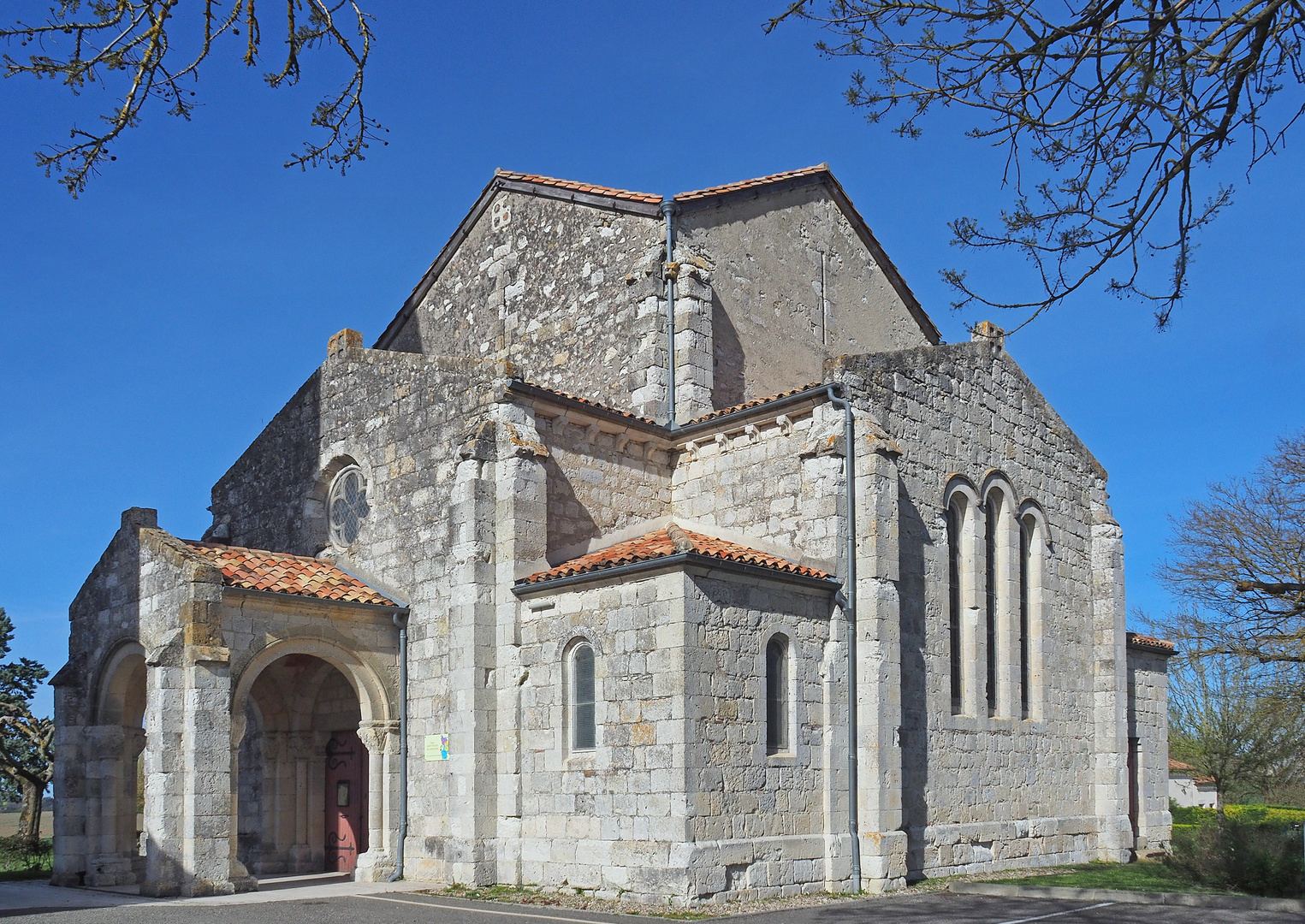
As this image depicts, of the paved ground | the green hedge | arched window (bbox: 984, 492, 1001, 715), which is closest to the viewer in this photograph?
the paved ground

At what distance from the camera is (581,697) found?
581 inches

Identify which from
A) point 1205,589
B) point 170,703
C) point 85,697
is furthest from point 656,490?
point 1205,589

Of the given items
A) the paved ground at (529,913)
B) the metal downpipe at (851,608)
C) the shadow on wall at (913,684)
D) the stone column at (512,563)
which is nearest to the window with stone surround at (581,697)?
the stone column at (512,563)

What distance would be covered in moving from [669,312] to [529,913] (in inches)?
364

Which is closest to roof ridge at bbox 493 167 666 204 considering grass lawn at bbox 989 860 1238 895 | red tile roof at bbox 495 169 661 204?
red tile roof at bbox 495 169 661 204

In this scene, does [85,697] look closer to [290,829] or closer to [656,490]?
[290,829]

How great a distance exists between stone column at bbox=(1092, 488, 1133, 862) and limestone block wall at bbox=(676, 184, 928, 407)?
206 inches

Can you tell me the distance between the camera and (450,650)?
52.7 feet

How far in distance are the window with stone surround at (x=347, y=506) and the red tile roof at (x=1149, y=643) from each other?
14.4 metres

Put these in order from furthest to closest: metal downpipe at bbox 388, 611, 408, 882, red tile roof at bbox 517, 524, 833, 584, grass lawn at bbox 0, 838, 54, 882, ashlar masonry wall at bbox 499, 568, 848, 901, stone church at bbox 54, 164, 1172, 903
→ grass lawn at bbox 0, 838, 54, 882
metal downpipe at bbox 388, 611, 408, 882
stone church at bbox 54, 164, 1172, 903
red tile roof at bbox 517, 524, 833, 584
ashlar masonry wall at bbox 499, 568, 848, 901

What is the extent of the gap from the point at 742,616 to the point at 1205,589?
54.8 feet

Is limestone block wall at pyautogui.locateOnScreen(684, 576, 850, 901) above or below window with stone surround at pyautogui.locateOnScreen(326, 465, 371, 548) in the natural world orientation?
below

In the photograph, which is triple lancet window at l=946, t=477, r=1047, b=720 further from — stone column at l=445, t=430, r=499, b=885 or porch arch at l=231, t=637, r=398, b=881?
porch arch at l=231, t=637, r=398, b=881

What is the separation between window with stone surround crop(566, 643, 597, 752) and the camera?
1459 cm
